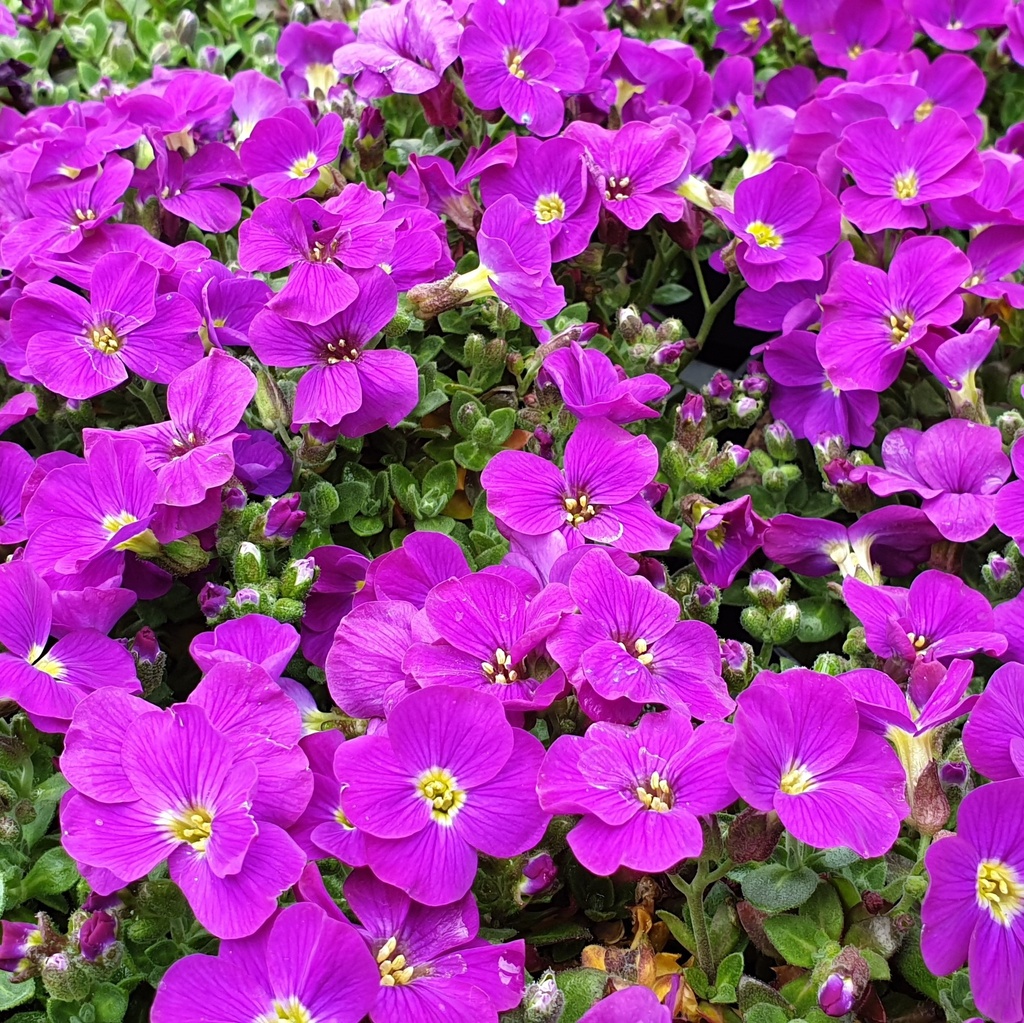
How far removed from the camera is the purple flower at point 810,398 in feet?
5.70

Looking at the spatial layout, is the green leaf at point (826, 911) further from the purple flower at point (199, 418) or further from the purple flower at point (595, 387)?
the purple flower at point (199, 418)

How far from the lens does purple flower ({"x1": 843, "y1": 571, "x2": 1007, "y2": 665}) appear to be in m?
1.32

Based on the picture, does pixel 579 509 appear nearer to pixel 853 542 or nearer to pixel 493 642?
pixel 493 642

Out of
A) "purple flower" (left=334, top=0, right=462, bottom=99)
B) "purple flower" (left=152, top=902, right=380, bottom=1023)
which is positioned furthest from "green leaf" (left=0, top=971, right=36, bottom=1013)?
"purple flower" (left=334, top=0, right=462, bottom=99)

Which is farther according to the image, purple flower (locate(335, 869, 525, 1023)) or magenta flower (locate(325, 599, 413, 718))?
magenta flower (locate(325, 599, 413, 718))

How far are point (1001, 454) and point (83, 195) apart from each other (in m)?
1.50

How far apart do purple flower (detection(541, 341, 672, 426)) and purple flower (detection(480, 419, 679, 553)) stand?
0.12 ft

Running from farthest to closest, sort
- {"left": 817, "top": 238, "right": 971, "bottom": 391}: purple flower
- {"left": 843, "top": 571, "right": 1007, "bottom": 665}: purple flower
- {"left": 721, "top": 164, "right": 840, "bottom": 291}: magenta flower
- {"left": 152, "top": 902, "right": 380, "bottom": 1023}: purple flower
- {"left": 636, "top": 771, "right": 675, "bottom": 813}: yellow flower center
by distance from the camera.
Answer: {"left": 721, "top": 164, "right": 840, "bottom": 291}: magenta flower → {"left": 817, "top": 238, "right": 971, "bottom": 391}: purple flower → {"left": 843, "top": 571, "right": 1007, "bottom": 665}: purple flower → {"left": 636, "top": 771, "right": 675, "bottom": 813}: yellow flower center → {"left": 152, "top": 902, "right": 380, "bottom": 1023}: purple flower

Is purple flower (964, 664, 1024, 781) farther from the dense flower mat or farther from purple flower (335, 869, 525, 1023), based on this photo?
purple flower (335, 869, 525, 1023)

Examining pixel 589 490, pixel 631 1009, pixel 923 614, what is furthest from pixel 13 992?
pixel 923 614

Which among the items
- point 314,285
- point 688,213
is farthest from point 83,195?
point 688,213

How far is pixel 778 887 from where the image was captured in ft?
3.90

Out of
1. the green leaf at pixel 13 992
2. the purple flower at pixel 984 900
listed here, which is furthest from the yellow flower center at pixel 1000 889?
the green leaf at pixel 13 992

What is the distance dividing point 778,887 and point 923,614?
399 millimetres
